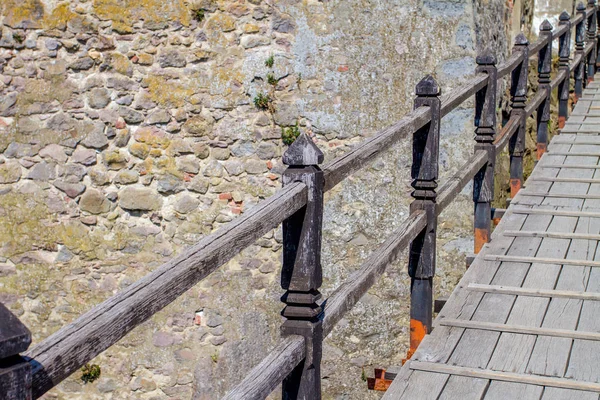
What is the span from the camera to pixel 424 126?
10.3 ft

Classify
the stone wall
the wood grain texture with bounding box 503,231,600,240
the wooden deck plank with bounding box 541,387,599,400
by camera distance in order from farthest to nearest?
the stone wall, the wood grain texture with bounding box 503,231,600,240, the wooden deck plank with bounding box 541,387,599,400

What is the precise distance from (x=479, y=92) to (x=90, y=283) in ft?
10.5

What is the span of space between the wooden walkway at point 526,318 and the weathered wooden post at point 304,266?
484 millimetres

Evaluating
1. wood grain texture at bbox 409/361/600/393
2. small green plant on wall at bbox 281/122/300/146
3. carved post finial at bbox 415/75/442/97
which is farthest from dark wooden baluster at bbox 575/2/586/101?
wood grain texture at bbox 409/361/600/393

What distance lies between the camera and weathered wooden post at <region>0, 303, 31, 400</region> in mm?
1078

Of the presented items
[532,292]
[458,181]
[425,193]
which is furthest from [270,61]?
[532,292]

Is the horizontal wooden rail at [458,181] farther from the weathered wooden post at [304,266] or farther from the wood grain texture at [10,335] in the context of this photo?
the wood grain texture at [10,335]

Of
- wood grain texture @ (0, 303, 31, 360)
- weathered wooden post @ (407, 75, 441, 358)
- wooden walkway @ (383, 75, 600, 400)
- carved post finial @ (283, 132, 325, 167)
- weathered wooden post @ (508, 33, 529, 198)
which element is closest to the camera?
wood grain texture @ (0, 303, 31, 360)

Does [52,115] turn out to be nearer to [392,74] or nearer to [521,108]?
[392,74]

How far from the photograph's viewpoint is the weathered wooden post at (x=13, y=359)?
108 centimetres

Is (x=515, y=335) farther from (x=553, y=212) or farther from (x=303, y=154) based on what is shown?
(x=553, y=212)

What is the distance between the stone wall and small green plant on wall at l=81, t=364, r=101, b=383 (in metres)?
0.07

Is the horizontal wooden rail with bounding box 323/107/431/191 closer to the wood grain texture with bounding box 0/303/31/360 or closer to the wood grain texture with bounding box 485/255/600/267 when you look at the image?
the wood grain texture with bounding box 485/255/600/267

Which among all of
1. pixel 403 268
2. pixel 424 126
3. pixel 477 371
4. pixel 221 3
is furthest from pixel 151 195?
pixel 477 371
